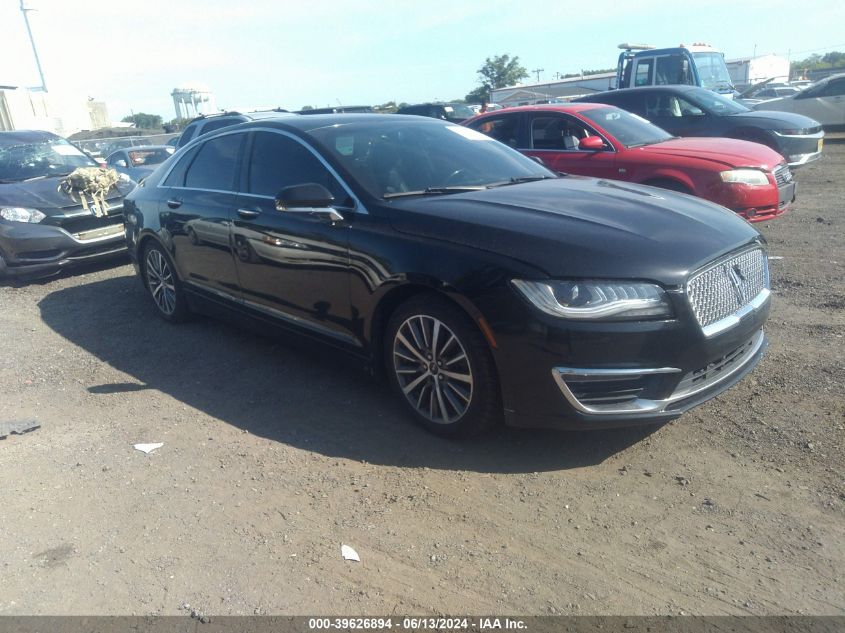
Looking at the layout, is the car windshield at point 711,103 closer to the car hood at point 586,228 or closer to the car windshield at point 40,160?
the car hood at point 586,228

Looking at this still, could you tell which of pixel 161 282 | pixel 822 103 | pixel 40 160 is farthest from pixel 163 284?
pixel 822 103

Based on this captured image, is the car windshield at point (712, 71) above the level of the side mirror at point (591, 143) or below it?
above

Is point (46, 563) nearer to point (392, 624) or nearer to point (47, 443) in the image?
point (47, 443)

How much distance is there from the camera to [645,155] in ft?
25.9

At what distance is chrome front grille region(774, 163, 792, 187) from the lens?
771cm

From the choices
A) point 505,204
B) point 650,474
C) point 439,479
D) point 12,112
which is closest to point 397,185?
point 505,204

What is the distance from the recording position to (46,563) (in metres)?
3.02

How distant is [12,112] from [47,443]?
40.7m

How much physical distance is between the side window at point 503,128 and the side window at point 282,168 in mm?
4825

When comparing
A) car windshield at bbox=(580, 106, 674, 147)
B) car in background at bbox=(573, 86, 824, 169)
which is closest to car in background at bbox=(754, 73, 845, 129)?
car in background at bbox=(573, 86, 824, 169)

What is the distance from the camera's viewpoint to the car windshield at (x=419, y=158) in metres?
4.24

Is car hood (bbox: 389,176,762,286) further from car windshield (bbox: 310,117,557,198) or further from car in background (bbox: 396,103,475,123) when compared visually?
car in background (bbox: 396,103,475,123)

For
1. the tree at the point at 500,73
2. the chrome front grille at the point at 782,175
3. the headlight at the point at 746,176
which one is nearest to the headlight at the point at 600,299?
the headlight at the point at 746,176

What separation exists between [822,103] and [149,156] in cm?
1779
